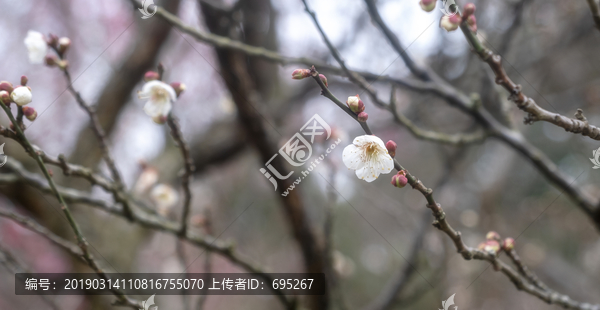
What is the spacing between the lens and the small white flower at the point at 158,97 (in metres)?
0.77

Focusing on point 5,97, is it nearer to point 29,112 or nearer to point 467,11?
point 29,112

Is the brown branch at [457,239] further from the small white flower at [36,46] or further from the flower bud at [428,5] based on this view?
the small white flower at [36,46]

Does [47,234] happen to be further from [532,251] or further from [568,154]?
[568,154]

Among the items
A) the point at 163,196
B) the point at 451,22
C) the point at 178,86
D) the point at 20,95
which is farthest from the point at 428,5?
the point at 163,196

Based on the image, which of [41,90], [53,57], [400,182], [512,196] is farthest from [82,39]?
[512,196]

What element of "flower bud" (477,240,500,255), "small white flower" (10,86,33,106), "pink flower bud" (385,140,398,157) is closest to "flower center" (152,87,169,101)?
"small white flower" (10,86,33,106)

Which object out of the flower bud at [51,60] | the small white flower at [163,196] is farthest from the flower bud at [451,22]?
the small white flower at [163,196]

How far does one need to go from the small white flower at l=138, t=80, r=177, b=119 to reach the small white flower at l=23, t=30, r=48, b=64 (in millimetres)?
439

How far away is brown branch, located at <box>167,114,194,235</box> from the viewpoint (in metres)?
0.85

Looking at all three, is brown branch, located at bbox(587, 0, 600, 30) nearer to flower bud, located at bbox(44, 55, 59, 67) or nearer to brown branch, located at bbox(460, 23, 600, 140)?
brown branch, located at bbox(460, 23, 600, 140)

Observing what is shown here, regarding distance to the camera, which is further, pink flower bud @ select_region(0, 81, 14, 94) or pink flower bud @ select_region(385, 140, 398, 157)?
pink flower bud @ select_region(0, 81, 14, 94)

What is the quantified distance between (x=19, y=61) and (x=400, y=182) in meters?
4.37

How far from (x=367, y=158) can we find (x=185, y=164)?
0.49 m

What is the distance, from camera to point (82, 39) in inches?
158
